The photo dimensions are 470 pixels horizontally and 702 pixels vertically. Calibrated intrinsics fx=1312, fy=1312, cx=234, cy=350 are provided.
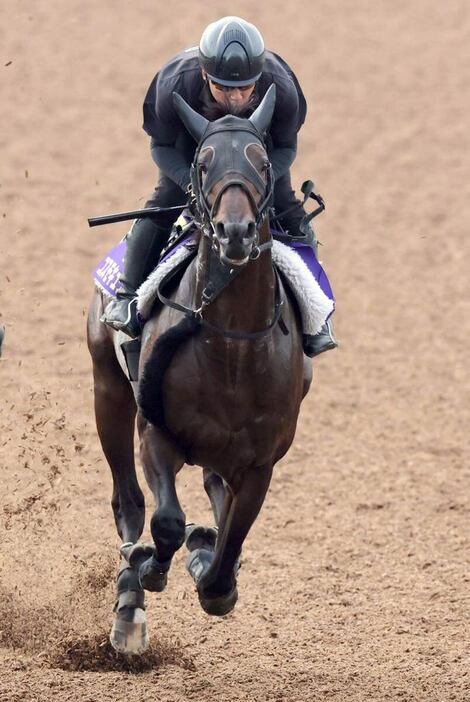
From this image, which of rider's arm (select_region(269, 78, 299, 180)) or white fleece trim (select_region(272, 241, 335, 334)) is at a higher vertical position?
rider's arm (select_region(269, 78, 299, 180))

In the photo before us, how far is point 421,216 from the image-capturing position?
53.5 ft

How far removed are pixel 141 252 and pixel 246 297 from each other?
134 centimetres

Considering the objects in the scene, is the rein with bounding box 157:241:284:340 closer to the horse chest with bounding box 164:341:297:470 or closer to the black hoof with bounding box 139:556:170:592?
the horse chest with bounding box 164:341:297:470

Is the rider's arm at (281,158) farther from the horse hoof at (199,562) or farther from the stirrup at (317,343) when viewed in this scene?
the horse hoof at (199,562)

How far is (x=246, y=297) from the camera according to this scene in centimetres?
614

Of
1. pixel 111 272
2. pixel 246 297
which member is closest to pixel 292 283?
pixel 246 297

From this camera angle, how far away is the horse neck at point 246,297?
20.0ft

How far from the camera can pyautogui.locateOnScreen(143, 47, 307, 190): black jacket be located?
21.5 ft

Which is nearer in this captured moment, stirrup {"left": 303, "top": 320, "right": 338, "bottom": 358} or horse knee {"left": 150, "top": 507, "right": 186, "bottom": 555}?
horse knee {"left": 150, "top": 507, "right": 186, "bottom": 555}

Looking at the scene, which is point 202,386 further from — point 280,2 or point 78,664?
point 280,2

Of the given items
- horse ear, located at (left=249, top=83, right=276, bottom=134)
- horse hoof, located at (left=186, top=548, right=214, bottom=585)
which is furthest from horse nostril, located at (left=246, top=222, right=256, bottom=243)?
horse hoof, located at (left=186, top=548, right=214, bottom=585)

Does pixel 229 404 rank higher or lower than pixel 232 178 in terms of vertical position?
lower

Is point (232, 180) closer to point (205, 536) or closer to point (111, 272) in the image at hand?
point (111, 272)

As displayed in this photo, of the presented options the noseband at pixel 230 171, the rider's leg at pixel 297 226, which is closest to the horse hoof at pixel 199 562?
the rider's leg at pixel 297 226
